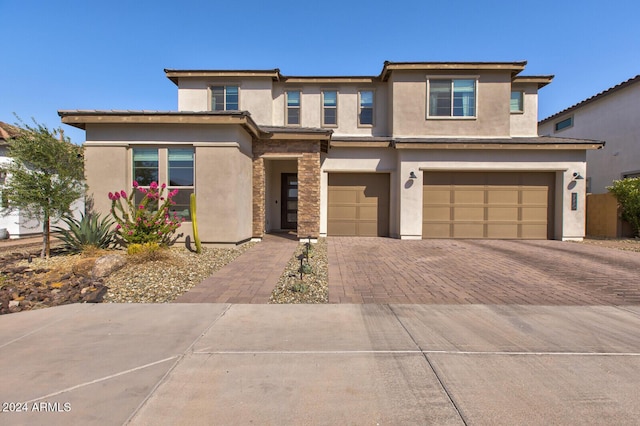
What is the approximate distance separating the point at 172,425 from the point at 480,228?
12506 millimetres

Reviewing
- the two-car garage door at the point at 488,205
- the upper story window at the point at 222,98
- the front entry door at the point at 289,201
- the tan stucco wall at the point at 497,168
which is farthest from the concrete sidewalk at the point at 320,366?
the upper story window at the point at 222,98

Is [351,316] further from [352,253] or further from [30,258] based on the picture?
[30,258]

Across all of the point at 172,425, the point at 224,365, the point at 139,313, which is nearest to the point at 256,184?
the point at 139,313

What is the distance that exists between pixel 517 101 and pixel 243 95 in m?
12.6

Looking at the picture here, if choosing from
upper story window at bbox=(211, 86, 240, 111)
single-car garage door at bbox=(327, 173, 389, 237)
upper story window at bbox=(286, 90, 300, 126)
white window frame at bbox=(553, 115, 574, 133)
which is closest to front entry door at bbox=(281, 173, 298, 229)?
single-car garage door at bbox=(327, 173, 389, 237)

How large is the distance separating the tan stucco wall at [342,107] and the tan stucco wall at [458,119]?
3.09 feet

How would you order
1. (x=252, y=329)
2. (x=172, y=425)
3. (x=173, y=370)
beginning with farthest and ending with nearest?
(x=252, y=329)
(x=173, y=370)
(x=172, y=425)

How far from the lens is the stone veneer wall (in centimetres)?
1130

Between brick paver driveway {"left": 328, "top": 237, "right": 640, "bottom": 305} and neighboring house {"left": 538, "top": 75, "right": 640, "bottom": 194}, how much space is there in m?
8.12

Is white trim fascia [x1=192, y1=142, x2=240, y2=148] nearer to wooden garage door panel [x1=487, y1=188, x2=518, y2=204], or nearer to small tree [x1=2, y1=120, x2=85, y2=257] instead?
small tree [x1=2, y1=120, x2=85, y2=257]

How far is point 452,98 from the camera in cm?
1333

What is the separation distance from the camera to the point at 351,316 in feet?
14.4

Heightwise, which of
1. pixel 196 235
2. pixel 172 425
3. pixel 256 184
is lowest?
pixel 172 425

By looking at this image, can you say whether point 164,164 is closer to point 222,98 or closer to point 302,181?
point 302,181
